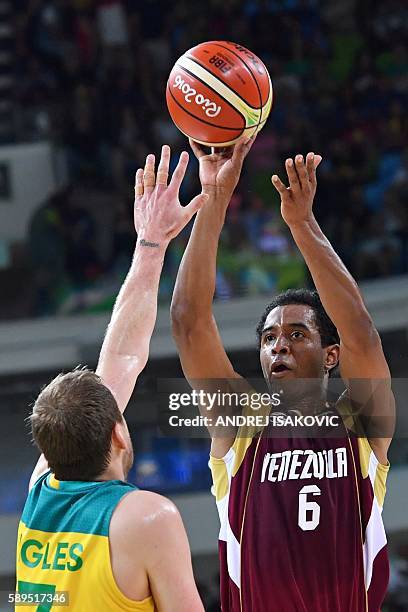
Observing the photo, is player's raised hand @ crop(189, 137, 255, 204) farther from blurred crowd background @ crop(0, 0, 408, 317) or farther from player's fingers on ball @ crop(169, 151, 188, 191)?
blurred crowd background @ crop(0, 0, 408, 317)

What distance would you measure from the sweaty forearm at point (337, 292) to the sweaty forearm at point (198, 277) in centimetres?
31

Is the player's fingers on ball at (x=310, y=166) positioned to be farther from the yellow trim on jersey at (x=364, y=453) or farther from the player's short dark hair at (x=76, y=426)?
the player's short dark hair at (x=76, y=426)

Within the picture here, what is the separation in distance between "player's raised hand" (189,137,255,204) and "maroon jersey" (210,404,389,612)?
86 cm

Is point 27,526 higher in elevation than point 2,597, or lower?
higher

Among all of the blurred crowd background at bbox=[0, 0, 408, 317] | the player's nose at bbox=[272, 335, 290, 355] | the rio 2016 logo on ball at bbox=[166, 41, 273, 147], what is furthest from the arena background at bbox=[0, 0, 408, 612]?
the player's nose at bbox=[272, 335, 290, 355]

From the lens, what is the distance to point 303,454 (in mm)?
3275

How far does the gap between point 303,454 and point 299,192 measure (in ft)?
2.86

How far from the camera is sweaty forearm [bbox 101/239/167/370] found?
3.11m

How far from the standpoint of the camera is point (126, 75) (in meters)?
10.1

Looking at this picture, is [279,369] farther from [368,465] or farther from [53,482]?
[53,482]

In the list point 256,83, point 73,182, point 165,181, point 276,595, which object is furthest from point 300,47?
point 276,595

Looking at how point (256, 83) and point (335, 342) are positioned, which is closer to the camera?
point (335, 342)

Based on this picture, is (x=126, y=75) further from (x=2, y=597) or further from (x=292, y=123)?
(x=2, y=597)

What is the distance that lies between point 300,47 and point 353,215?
2200 mm
